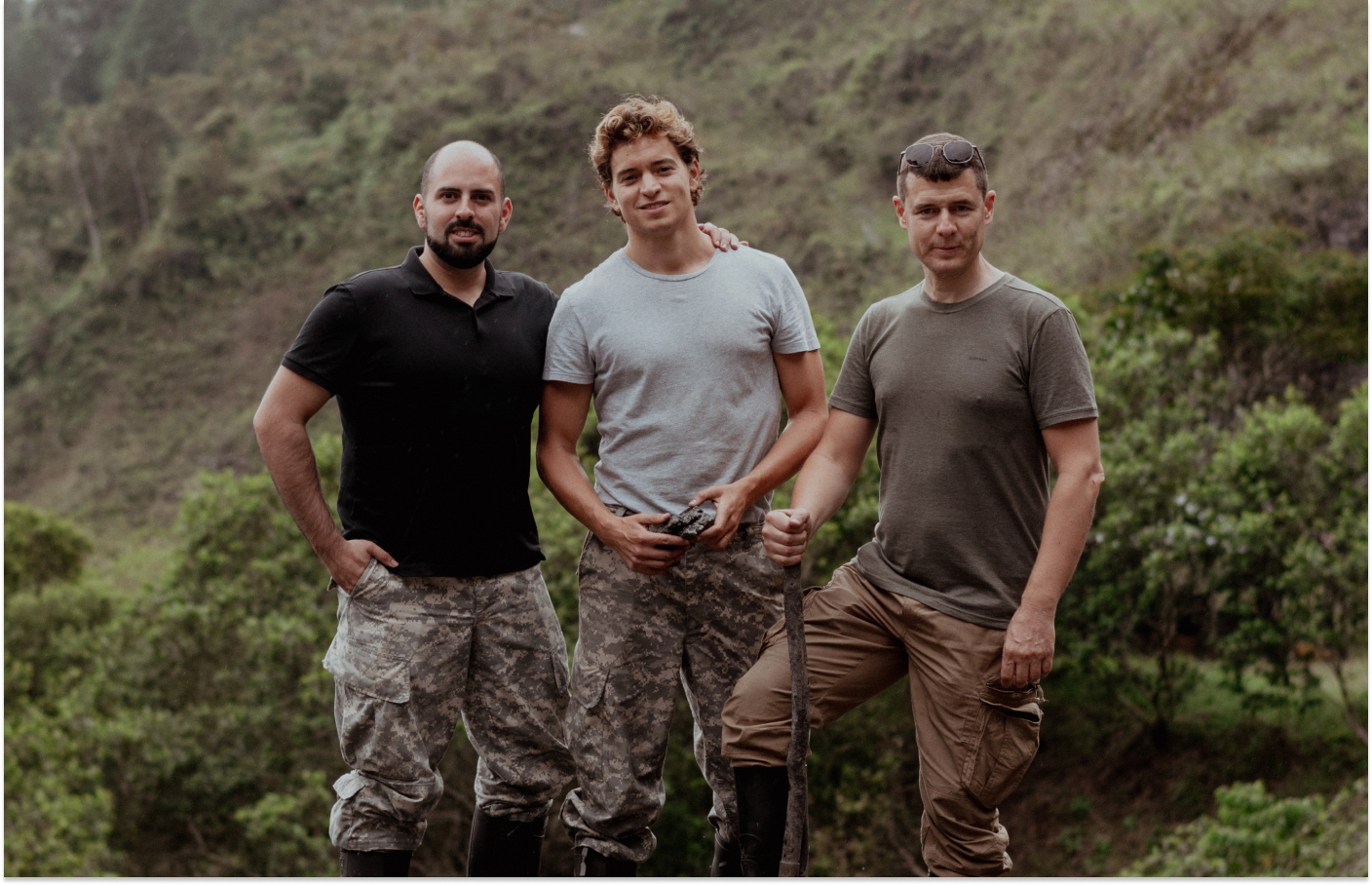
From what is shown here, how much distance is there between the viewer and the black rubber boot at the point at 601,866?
11.0 feet

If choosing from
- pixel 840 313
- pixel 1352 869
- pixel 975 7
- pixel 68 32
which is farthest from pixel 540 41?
pixel 1352 869

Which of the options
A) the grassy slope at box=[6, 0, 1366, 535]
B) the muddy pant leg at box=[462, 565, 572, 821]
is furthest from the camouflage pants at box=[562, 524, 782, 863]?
the grassy slope at box=[6, 0, 1366, 535]

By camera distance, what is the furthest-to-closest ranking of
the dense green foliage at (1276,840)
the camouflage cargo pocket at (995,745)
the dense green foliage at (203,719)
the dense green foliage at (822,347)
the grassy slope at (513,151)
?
the grassy slope at (513,151) < the dense green foliage at (203,719) < the dense green foliage at (822,347) < the dense green foliage at (1276,840) < the camouflage cargo pocket at (995,745)

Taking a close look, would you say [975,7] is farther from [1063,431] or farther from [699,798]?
[1063,431]

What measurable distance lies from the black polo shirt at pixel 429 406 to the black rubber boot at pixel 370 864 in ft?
2.69

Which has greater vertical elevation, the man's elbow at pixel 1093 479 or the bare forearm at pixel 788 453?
the bare forearm at pixel 788 453

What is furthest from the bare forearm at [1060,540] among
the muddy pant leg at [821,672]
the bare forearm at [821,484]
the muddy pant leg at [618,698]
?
the muddy pant leg at [618,698]

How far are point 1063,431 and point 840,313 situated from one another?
1012 inches

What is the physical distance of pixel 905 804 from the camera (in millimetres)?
12336

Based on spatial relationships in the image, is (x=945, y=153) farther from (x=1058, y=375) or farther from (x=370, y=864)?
(x=370, y=864)

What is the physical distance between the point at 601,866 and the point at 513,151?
1435 inches

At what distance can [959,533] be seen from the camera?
9.87ft

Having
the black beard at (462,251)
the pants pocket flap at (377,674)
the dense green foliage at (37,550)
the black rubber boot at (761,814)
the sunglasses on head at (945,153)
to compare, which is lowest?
the dense green foliage at (37,550)

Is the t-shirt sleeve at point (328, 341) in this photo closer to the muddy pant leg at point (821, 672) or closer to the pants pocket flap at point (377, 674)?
the pants pocket flap at point (377, 674)
